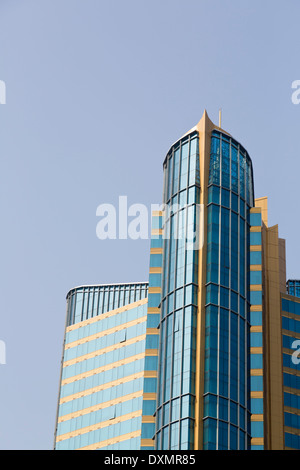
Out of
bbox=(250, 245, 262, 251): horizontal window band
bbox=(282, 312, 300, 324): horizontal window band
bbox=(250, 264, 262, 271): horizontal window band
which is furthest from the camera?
bbox=(282, 312, 300, 324): horizontal window band

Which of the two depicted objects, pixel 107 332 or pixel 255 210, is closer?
pixel 255 210

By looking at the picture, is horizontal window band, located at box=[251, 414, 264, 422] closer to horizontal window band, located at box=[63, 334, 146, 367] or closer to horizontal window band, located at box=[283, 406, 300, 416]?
horizontal window band, located at box=[283, 406, 300, 416]

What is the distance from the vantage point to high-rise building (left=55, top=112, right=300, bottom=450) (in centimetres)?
11469

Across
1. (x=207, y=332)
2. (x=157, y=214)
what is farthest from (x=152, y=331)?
(x=157, y=214)

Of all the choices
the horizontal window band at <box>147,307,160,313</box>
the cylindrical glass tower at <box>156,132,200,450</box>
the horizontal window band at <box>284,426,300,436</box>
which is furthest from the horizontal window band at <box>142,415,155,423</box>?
the horizontal window band at <box>284,426,300,436</box>

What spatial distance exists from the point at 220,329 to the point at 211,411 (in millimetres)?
10109

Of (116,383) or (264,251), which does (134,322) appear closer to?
(116,383)

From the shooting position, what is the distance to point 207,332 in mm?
117625

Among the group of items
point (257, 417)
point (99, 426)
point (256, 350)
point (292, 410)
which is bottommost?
point (257, 417)

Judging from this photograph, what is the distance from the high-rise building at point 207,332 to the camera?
4515 inches

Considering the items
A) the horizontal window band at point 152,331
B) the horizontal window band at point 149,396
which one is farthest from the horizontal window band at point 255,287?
the horizontal window band at point 149,396

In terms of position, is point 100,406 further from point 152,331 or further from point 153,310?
point 153,310

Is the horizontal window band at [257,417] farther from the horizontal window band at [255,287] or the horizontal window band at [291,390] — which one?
the horizontal window band at [255,287]

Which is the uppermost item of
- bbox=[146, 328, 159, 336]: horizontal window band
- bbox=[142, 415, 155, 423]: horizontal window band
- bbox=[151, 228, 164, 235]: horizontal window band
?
bbox=[151, 228, 164, 235]: horizontal window band
